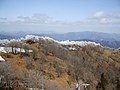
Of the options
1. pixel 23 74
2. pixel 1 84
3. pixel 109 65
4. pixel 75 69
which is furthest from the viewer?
pixel 109 65

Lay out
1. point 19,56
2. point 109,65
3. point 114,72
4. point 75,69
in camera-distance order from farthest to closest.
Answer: point 109,65
point 114,72
point 75,69
point 19,56

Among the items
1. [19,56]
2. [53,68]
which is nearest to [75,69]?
[53,68]

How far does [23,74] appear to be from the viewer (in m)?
19.0

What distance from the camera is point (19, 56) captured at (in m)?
36.5

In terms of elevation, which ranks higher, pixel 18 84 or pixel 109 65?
pixel 18 84

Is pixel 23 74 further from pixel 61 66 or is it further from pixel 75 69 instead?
pixel 75 69

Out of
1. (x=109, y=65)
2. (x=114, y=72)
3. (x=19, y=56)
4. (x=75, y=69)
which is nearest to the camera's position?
(x=19, y=56)

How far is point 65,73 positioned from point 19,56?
22.6 ft

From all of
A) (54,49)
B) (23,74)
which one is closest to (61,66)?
(54,49)

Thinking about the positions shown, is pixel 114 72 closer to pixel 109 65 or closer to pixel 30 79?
pixel 109 65

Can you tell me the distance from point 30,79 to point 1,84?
6.15 feet

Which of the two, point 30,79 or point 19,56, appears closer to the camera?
point 30,79

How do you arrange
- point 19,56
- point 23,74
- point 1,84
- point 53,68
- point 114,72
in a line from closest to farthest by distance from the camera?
point 1,84, point 23,74, point 53,68, point 19,56, point 114,72

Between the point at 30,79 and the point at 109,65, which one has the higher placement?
the point at 30,79
